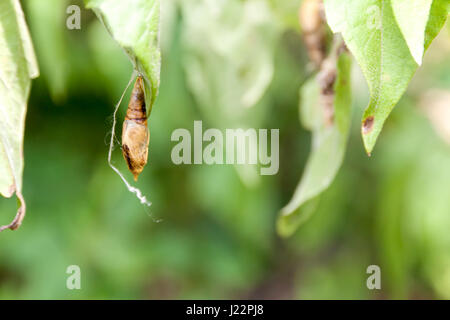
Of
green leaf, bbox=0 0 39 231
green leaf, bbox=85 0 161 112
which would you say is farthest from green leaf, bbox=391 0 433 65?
green leaf, bbox=0 0 39 231

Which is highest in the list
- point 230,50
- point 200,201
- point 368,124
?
point 200,201

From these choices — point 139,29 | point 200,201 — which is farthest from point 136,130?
point 200,201

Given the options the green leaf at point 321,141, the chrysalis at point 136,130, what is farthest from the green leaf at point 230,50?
the chrysalis at point 136,130

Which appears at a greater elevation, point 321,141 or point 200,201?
point 200,201

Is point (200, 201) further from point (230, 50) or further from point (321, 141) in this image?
point (321, 141)

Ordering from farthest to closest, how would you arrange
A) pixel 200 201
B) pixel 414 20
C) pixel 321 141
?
pixel 200 201
pixel 321 141
pixel 414 20

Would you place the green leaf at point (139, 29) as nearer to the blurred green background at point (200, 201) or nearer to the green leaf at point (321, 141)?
the green leaf at point (321, 141)

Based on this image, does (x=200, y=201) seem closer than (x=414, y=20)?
No
